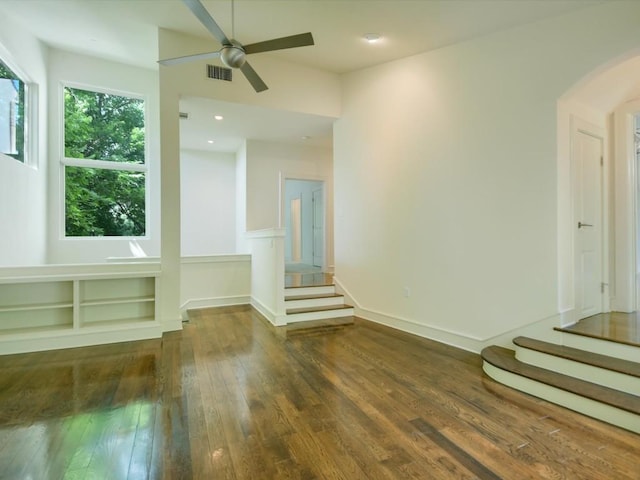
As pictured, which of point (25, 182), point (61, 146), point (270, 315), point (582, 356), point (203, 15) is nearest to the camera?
point (203, 15)

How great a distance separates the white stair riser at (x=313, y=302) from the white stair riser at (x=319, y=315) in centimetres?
20

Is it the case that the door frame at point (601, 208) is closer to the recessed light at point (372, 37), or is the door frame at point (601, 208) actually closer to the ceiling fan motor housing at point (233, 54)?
the recessed light at point (372, 37)

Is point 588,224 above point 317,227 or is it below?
below

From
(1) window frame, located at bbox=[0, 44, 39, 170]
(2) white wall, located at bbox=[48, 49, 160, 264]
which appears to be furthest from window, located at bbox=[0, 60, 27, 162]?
(2) white wall, located at bbox=[48, 49, 160, 264]

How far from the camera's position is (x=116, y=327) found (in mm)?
3955

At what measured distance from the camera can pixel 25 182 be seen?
15.3 feet

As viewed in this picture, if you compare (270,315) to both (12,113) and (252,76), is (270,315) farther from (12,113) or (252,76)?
(12,113)

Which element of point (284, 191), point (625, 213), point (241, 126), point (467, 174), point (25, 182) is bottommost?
point (625, 213)

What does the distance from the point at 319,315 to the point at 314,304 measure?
9.2 inches

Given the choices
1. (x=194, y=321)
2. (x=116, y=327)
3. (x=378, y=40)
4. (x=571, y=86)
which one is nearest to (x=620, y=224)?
(x=571, y=86)

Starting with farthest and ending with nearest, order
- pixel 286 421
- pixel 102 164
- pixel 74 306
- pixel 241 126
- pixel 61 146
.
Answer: pixel 102 164 → pixel 241 126 → pixel 61 146 → pixel 74 306 → pixel 286 421

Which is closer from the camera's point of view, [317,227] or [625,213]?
[625,213]

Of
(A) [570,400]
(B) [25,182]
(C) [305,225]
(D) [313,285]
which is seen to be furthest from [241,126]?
(A) [570,400]

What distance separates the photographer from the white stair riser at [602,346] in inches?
103
